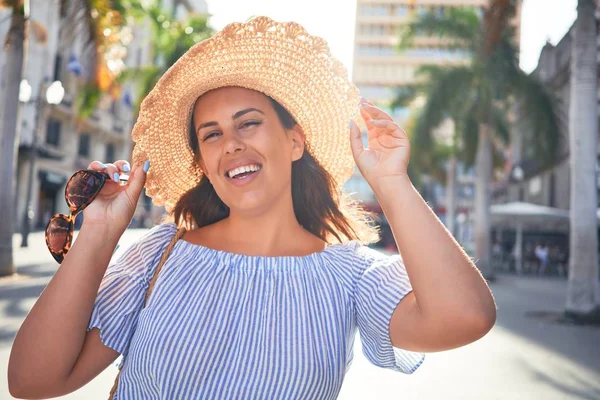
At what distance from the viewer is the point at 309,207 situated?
2367 mm

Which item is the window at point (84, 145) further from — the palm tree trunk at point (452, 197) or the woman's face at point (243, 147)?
the woman's face at point (243, 147)

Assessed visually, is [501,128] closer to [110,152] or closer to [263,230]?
[263,230]

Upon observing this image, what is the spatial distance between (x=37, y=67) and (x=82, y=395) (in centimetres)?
3026

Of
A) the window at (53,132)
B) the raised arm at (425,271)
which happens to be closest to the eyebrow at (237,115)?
the raised arm at (425,271)

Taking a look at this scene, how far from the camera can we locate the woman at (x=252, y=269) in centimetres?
161

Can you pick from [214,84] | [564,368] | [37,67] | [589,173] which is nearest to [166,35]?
[37,67]

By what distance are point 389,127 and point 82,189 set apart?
0.98 metres

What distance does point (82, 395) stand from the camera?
4305mm

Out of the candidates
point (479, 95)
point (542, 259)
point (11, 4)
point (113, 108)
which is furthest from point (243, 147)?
point (113, 108)

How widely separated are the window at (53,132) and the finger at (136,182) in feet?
116

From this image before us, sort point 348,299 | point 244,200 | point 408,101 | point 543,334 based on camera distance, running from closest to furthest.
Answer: point 348,299 < point 244,200 < point 543,334 < point 408,101

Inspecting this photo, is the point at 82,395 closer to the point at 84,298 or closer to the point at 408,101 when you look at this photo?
the point at 84,298

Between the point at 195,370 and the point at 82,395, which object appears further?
the point at 82,395

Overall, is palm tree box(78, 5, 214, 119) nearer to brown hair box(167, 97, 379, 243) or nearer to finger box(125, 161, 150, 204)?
brown hair box(167, 97, 379, 243)
